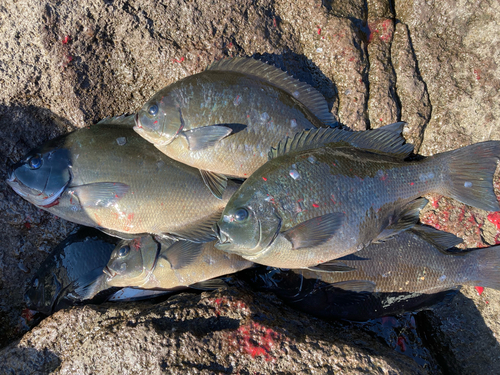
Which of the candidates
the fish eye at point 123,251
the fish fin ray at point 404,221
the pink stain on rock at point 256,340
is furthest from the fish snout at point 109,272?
the fish fin ray at point 404,221

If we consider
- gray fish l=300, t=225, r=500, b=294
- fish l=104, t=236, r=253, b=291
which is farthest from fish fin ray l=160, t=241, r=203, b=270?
gray fish l=300, t=225, r=500, b=294

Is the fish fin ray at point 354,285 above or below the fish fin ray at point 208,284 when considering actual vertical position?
above

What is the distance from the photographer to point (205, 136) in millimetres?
2312

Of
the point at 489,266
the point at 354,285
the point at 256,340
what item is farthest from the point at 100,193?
the point at 489,266

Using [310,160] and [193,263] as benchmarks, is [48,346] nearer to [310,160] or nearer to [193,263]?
[193,263]

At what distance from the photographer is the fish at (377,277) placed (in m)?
2.80

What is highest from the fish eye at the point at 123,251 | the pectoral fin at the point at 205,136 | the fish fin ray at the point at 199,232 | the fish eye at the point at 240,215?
the pectoral fin at the point at 205,136

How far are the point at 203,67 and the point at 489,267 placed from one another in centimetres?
301

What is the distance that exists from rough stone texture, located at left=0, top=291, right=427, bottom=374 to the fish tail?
1.11 metres

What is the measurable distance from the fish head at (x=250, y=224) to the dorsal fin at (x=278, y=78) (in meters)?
0.94

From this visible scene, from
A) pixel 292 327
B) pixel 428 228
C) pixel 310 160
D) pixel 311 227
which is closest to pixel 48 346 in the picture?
pixel 292 327

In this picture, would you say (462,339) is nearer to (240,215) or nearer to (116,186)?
(240,215)

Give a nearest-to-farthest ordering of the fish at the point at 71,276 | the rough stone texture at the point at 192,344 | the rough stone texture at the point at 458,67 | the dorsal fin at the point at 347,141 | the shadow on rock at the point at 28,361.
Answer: the rough stone texture at the point at 192,344 → the shadow on rock at the point at 28,361 → the dorsal fin at the point at 347,141 → the fish at the point at 71,276 → the rough stone texture at the point at 458,67

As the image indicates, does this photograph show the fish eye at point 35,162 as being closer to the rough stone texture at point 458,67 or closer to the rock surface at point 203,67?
the rock surface at point 203,67
